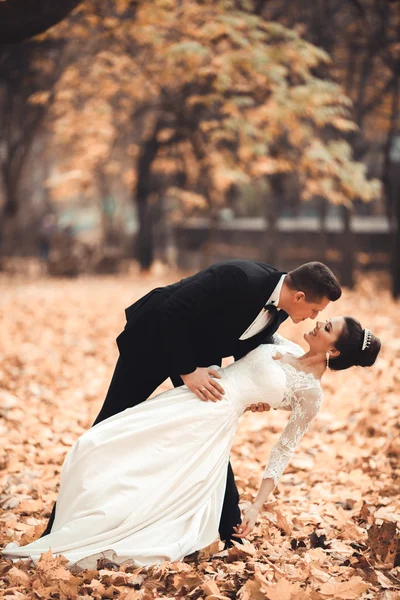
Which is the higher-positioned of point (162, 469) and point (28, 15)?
point (28, 15)

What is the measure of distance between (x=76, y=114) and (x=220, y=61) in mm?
9073

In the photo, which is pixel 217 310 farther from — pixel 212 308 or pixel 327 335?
pixel 327 335

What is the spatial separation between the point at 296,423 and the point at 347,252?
1326cm

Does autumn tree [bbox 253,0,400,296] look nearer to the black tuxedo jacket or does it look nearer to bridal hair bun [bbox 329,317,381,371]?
the black tuxedo jacket

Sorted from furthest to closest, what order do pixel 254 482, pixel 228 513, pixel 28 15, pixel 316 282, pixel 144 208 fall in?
pixel 144 208
pixel 254 482
pixel 28 15
pixel 228 513
pixel 316 282

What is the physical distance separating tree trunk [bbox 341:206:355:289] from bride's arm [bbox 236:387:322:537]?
504 inches

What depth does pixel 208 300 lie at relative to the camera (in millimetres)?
3525

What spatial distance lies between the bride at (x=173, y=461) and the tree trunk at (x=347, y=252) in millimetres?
12797

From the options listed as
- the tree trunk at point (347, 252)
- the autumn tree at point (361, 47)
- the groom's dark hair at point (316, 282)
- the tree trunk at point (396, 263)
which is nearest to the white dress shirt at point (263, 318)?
the groom's dark hair at point (316, 282)

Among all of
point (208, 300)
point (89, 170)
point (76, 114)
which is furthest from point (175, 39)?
point (89, 170)

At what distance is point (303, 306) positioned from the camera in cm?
348

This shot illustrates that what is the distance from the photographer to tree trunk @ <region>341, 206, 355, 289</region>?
1620 centimetres

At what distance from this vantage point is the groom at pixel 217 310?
3.48 m

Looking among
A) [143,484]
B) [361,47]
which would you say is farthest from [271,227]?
[143,484]
